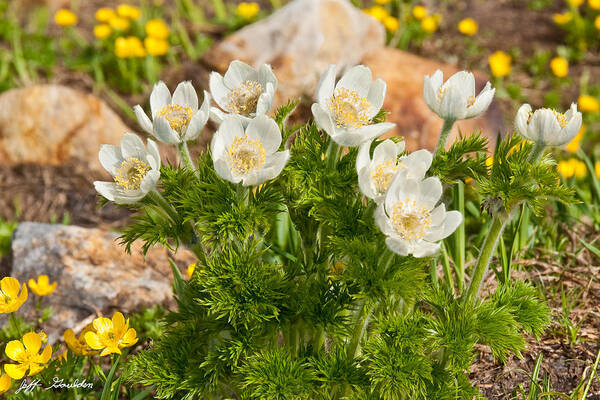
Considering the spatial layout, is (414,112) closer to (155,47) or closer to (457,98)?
(155,47)

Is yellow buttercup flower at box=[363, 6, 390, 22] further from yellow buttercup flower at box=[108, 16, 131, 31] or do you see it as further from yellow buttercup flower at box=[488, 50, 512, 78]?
yellow buttercup flower at box=[108, 16, 131, 31]

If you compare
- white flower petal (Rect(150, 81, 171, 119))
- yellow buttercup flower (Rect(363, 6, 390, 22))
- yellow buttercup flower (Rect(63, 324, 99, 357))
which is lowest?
yellow buttercup flower (Rect(363, 6, 390, 22))

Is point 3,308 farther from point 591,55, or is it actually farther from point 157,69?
point 591,55

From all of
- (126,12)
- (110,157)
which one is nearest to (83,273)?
(110,157)

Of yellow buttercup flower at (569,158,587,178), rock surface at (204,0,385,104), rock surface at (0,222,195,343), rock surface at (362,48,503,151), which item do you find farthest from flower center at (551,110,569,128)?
rock surface at (204,0,385,104)

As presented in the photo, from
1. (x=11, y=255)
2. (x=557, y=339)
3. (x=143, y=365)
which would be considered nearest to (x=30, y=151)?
(x=11, y=255)

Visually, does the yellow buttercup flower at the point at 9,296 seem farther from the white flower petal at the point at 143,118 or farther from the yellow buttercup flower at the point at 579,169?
the yellow buttercup flower at the point at 579,169
